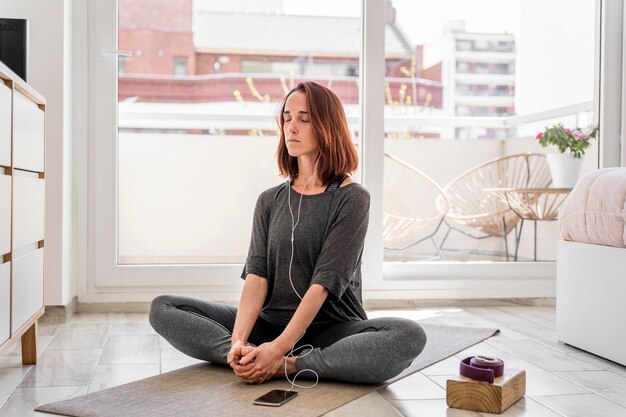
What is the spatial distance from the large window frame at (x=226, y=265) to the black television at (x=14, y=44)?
88 cm

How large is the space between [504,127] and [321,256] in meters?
2.06

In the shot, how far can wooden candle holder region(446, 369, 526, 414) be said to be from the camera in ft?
6.22

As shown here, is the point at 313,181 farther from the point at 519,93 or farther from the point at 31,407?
the point at 519,93

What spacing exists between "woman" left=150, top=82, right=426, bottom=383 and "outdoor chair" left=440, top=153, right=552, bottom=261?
164 centimetres

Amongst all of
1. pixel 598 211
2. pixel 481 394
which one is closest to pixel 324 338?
pixel 481 394

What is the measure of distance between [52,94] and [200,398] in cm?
175

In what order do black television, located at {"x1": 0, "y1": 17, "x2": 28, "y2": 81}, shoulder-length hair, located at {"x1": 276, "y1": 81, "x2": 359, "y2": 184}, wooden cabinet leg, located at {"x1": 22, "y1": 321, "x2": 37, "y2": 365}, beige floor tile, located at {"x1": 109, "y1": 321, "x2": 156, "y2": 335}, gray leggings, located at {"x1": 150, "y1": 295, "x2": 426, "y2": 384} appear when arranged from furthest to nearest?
beige floor tile, located at {"x1": 109, "y1": 321, "x2": 156, "y2": 335} → black television, located at {"x1": 0, "y1": 17, "x2": 28, "y2": 81} → wooden cabinet leg, located at {"x1": 22, "y1": 321, "x2": 37, "y2": 365} → shoulder-length hair, located at {"x1": 276, "y1": 81, "x2": 359, "y2": 184} → gray leggings, located at {"x1": 150, "y1": 295, "x2": 426, "y2": 384}

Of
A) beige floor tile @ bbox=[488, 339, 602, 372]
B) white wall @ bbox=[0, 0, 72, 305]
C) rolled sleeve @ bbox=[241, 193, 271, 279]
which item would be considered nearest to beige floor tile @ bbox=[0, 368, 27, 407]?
rolled sleeve @ bbox=[241, 193, 271, 279]

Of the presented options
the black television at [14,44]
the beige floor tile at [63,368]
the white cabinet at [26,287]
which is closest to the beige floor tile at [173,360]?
the beige floor tile at [63,368]

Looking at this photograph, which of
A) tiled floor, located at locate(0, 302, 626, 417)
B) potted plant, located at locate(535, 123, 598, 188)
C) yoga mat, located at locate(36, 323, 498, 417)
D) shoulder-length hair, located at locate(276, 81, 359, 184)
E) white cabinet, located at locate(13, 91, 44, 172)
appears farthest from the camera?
potted plant, located at locate(535, 123, 598, 188)

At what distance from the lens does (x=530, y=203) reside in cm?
396

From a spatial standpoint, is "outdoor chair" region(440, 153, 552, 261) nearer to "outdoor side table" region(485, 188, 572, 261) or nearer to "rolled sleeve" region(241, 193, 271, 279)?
"outdoor side table" region(485, 188, 572, 261)

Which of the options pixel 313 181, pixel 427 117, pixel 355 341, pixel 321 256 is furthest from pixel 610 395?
pixel 427 117

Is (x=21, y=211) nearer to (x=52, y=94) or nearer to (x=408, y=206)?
(x=52, y=94)
